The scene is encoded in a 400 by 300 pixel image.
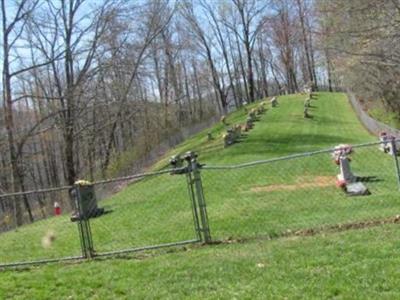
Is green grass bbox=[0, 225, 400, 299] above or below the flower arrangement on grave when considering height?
below

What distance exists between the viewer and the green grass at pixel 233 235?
256 inches

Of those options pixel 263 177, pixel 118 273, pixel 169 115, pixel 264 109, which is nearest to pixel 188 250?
pixel 118 273

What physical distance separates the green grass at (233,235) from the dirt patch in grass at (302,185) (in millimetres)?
39

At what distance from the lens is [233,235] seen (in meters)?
10.1

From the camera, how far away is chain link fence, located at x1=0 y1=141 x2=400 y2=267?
988 centimetres

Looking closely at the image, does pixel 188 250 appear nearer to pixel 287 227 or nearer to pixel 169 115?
pixel 287 227

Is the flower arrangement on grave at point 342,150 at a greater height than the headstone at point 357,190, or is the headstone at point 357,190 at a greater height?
the flower arrangement on grave at point 342,150

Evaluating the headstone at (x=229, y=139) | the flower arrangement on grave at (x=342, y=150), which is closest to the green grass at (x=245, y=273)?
the flower arrangement on grave at (x=342, y=150)

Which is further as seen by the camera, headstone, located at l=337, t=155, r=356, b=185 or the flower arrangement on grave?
headstone, located at l=337, t=155, r=356, b=185

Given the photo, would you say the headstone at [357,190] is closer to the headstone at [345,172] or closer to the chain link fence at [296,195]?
the chain link fence at [296,195]

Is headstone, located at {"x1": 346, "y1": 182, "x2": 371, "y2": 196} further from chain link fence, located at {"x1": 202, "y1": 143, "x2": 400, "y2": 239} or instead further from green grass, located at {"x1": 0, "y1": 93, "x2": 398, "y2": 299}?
green grass, located at {"x1": 0, "y1": 93, "x2": 398, "y2": 299}

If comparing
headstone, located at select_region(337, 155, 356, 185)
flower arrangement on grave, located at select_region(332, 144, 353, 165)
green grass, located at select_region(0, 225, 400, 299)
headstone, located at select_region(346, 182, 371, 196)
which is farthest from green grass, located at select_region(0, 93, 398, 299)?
flower arrangement on grave, located at select_region(332, 144, 353, 165)

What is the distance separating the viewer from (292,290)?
5.87 metres

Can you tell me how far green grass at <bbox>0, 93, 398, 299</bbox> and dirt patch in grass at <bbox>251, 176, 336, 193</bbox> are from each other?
0.04 meters
